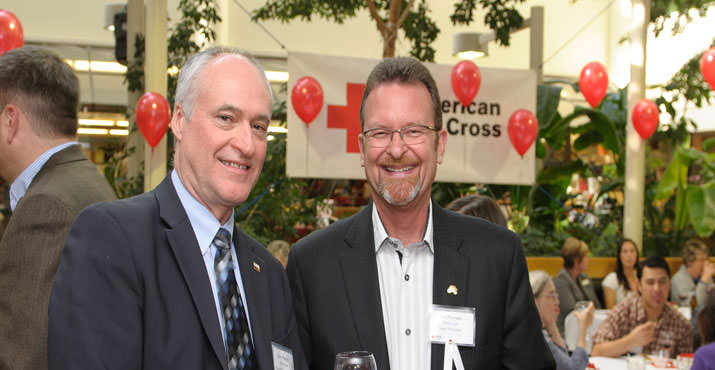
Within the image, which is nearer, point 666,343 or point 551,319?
point 551,319

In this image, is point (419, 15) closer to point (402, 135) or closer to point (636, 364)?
point (636, 364)

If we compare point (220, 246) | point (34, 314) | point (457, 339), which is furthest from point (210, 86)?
point (457, 339)

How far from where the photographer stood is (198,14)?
6.52 meters

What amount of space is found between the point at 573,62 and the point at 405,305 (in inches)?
494

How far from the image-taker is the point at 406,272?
5.69 ft

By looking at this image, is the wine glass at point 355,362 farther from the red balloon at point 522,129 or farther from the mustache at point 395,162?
the red balloon at point 522,129

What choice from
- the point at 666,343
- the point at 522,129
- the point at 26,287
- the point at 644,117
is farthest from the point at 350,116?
the point at 26,287

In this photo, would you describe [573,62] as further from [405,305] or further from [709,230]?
[405,305]

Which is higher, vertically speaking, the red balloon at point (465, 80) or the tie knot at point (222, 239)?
the red balloon at point (465, 80)

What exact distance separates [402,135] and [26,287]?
0.96m

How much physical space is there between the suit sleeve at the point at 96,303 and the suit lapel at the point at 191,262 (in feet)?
0.30

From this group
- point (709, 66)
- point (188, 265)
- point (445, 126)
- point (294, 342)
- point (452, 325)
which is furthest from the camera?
point (445, 126)

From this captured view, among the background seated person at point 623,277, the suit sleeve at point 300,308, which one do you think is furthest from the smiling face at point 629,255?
the suit sleeve at point 300,308

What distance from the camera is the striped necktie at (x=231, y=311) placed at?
1.26m
